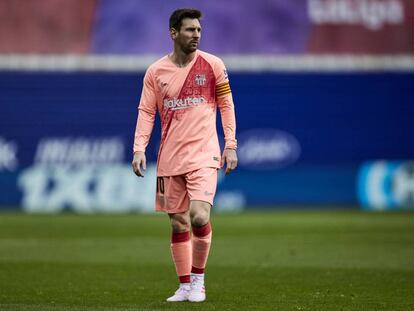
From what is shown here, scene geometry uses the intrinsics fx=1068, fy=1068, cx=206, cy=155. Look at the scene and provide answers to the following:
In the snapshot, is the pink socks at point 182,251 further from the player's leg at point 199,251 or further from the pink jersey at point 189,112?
the pink jersey at point 189,112

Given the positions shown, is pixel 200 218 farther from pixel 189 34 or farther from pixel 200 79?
pixel 189 34

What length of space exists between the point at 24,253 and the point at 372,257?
4.23 meters

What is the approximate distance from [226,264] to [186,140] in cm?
369

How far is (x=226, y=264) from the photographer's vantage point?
11.8 m

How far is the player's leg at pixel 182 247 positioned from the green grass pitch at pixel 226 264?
0.24 metres

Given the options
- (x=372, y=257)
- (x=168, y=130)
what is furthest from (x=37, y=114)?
(x=168, y=130)

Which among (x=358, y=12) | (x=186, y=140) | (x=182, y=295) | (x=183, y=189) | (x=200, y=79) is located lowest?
(x=182, y=295)

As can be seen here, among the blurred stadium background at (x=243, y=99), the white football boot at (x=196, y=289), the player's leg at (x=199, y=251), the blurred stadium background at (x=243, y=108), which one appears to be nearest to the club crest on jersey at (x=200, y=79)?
the player's leg at (x=199, y=251)

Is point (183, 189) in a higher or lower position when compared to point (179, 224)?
higher

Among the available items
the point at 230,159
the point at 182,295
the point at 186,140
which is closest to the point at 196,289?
the point at 182,295

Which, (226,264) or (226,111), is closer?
(226,111)

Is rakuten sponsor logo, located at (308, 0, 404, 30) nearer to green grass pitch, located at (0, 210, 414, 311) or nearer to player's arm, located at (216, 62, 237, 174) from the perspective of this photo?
green grass pitch, located at (0, 210, 414, 311)

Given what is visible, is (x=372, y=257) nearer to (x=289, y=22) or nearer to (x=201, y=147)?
(x=201, y=147)

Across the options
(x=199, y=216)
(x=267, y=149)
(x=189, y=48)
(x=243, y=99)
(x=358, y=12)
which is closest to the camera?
(x=199, y=216)
